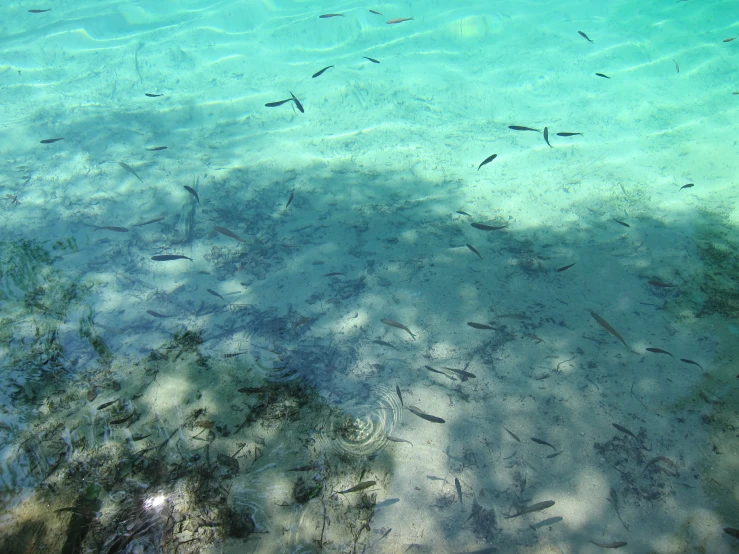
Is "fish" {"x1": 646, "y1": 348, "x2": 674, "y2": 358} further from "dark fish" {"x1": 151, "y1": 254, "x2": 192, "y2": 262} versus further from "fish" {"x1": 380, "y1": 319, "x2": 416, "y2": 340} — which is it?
Answer: "dark fish" {"x1": 151, "y1": 254, "x2": 192, "y2": 262}

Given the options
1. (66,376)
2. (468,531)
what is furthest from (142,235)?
(468,531)

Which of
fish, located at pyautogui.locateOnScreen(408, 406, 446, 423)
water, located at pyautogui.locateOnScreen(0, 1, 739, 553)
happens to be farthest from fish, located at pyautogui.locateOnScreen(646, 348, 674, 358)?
fish, located at pyautogui.locateOnScreen(408, 406, 446, 423)

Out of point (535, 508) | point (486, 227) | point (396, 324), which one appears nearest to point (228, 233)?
point (396, 324)

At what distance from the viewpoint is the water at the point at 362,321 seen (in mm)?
2350

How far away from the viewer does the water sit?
7.71 ft

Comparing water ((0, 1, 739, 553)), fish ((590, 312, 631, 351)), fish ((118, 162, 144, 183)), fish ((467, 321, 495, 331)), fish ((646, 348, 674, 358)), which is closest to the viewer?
water ((0, 1, 739, 553))

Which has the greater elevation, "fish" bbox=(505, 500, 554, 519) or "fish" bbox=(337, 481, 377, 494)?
"fish" bbox=(337, 481, 377, 494)

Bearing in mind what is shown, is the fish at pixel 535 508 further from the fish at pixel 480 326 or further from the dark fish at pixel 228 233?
the dark fish at pixel 228 233

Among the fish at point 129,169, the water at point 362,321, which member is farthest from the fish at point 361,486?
the fish at point 129,169

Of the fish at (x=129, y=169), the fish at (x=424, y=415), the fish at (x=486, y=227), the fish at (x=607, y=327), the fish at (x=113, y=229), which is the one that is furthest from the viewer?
the fish at (x=129, y=169)

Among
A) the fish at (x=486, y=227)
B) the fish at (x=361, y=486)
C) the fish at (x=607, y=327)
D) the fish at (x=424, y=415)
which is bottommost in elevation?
the fish at (x=361, y=486)

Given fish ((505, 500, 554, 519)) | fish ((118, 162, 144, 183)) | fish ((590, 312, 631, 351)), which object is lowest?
fish ((505, 500, 554, 519))

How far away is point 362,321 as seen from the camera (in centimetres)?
353

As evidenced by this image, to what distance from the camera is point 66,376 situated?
3004mm
